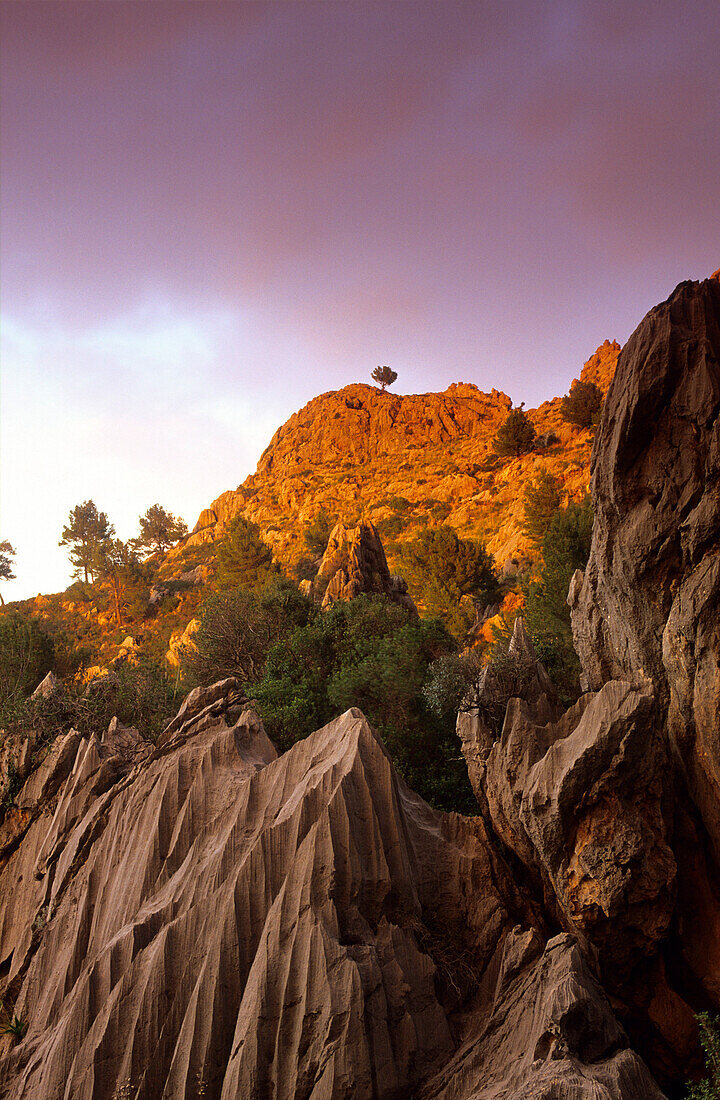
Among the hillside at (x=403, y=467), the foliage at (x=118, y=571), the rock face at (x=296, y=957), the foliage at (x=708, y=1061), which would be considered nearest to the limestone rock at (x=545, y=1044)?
the rock face at (x=296, y=957)

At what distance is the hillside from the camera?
66188 mm

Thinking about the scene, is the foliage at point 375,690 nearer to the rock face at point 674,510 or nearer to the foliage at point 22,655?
the rock face at point 674,510

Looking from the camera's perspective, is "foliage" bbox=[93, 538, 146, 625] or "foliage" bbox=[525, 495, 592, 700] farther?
"foliage" bbox=[93, 538, 146, 625]

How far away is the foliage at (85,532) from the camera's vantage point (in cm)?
7000

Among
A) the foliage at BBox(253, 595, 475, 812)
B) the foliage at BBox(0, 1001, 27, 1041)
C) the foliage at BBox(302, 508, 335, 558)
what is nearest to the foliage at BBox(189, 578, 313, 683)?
the foliage at BBox(253, 595, 475, 812)

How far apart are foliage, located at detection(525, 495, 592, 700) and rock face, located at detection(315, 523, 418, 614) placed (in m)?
9.65

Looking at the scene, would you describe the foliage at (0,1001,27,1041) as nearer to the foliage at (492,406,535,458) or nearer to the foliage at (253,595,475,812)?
the foliage at (253,595,475,812)

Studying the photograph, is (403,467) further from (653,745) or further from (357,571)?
(653,745)

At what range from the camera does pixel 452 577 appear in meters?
43.3

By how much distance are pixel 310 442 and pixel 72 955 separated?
377 ft

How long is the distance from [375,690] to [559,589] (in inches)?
451

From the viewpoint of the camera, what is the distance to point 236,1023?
8555 millimetres

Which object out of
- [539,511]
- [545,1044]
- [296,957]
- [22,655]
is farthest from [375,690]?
[539,511]

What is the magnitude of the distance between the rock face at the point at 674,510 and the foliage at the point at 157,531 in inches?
3308
